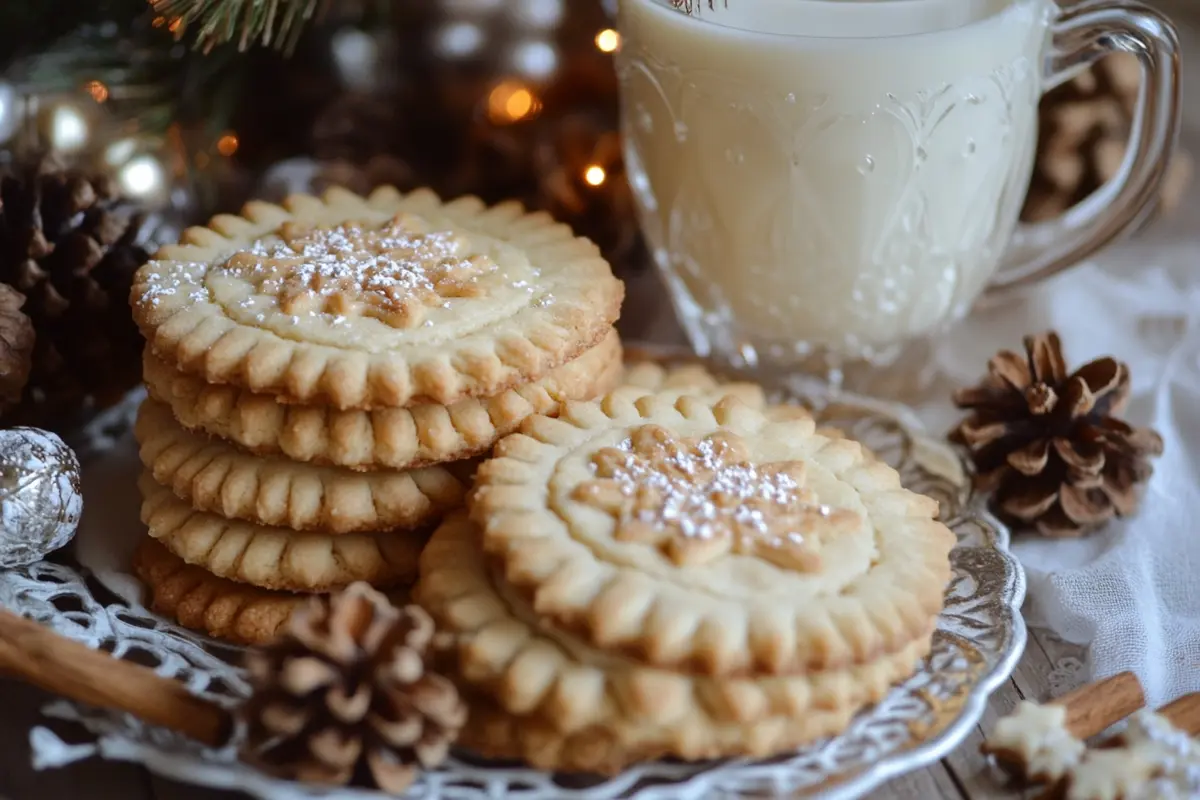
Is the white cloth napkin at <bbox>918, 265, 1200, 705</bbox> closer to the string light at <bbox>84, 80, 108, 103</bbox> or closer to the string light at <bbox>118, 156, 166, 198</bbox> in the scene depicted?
the string light at <bbox>118, 156, 166, 198</bbox>

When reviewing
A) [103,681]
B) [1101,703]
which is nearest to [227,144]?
[103,681]

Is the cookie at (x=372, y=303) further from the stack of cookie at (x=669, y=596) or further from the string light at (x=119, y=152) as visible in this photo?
the string light at (x=119, y=152)

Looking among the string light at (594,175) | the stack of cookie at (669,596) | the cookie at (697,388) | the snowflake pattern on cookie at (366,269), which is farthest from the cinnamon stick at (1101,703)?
the string light at (594,175)

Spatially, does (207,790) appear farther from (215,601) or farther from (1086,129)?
(1086,129)

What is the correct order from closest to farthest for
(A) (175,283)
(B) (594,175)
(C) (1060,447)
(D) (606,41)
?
(A) (175,283), (C) (1060,447), (B) (594,175), (D) (606,41)

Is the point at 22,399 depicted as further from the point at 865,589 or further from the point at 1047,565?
the point at 1047,565

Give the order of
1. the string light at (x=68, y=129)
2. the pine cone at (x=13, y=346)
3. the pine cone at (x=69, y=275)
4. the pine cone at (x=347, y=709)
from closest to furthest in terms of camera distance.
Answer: the pine cone at (x=347, y=709) → the pine cone at (x=13, y=346) → the pine cone at (x=69, y=275) → the string light at (x=68, y=129)

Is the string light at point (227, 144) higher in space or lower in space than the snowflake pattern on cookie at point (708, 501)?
lower
